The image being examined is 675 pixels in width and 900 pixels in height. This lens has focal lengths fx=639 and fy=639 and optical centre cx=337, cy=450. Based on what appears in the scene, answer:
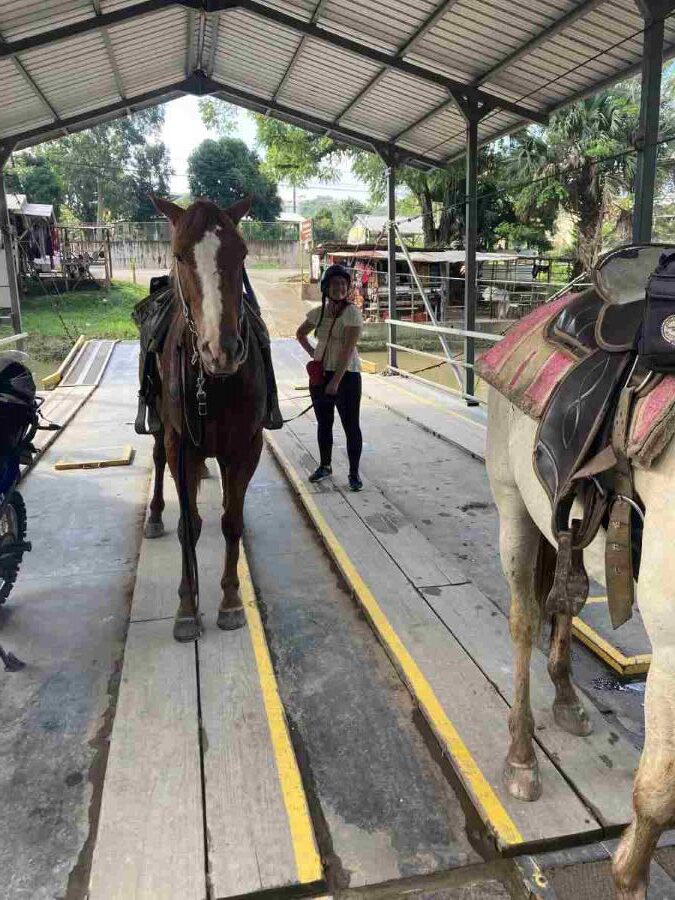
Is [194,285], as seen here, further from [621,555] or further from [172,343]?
[621,555]

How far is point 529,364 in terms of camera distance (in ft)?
7.24

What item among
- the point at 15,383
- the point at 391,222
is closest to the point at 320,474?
the point at 15,383

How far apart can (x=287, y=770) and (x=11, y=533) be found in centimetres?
232

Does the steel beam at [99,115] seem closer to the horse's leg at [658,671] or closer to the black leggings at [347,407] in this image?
the black leggings at [347,407]

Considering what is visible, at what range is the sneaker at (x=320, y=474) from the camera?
582cm

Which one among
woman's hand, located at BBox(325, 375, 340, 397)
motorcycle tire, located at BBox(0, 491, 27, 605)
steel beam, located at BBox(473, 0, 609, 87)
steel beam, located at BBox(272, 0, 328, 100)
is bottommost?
motorcycle tire, located at BBox(0, 491, 27, 605)

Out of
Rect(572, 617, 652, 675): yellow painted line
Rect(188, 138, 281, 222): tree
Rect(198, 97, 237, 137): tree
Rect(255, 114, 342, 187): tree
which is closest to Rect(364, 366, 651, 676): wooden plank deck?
Rect(572, 617, 652, 675): yellow painted line

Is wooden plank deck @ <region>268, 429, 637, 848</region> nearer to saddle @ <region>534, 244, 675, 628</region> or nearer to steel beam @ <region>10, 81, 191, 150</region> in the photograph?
saddle @ <region>534, 244, 675, 628</region>

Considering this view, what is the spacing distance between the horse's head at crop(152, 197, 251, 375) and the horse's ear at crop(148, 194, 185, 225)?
12 cm

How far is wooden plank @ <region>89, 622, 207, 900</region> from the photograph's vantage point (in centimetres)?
193

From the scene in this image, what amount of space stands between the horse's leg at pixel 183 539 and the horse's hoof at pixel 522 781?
1.71 m

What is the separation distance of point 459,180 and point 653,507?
93.8 ft

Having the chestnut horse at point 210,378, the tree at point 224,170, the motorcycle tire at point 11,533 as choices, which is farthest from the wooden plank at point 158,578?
the tree at point 224,170

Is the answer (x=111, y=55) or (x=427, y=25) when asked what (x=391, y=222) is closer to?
(x=427, y=25)
